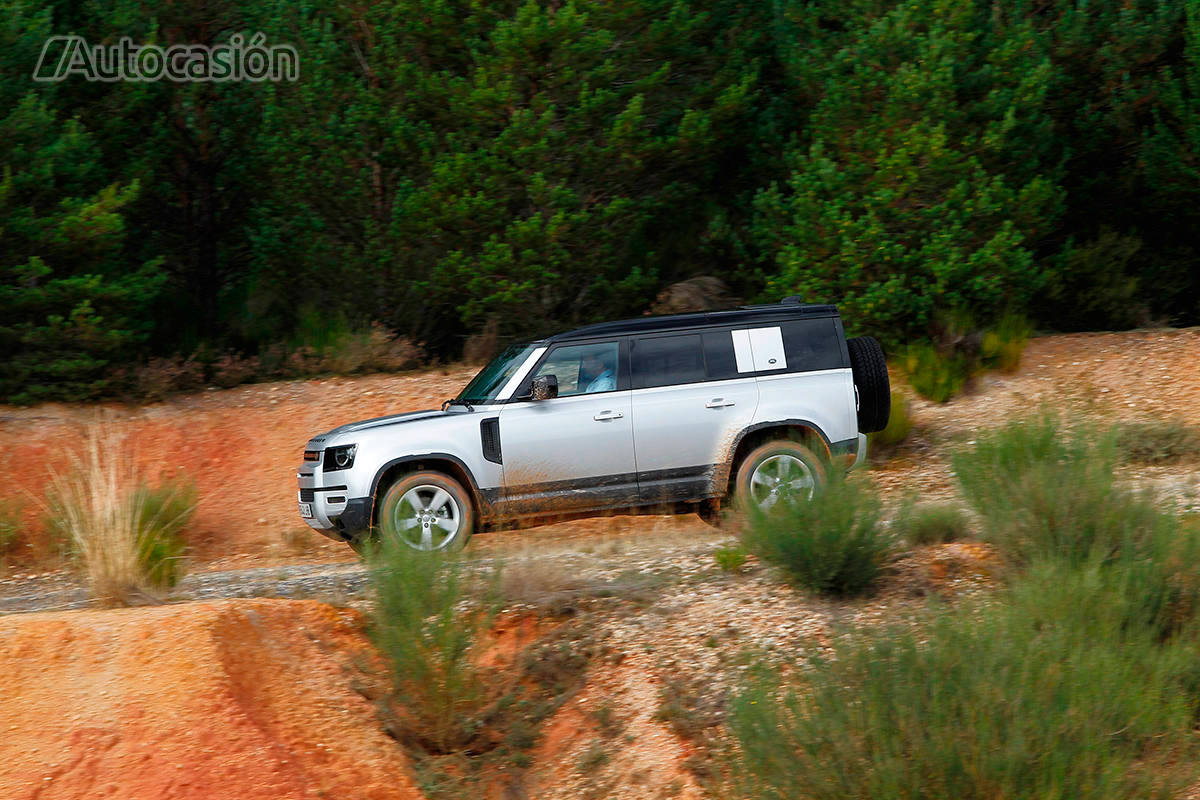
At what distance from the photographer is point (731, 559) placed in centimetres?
860

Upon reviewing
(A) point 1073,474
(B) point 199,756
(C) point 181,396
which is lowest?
(B) point 199,756

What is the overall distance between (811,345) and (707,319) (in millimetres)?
911

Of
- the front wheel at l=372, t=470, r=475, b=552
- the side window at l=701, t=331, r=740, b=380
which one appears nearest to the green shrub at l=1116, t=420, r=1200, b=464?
the side window at l=701, t=331, r=740, b=380

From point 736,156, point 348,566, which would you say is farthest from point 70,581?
point 736,156

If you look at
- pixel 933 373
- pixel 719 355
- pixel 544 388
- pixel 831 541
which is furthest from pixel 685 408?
pixel 933 373

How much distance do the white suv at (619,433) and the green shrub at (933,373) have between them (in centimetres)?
522

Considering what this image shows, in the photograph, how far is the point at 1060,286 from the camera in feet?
55.2

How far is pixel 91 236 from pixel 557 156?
244 inches

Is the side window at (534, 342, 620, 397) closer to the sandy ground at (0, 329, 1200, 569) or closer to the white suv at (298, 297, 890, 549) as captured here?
the white suv at (298, 297, 890, 549)

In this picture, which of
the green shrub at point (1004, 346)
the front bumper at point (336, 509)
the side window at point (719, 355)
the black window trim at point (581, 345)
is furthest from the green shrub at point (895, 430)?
the front bumper at point (336, 509)

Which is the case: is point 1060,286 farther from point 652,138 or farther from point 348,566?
point 348,566

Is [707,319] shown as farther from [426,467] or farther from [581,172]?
[581,172]

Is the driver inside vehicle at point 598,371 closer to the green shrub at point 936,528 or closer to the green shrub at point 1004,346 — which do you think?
the green shrub at point 936,528

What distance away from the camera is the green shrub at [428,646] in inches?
280
